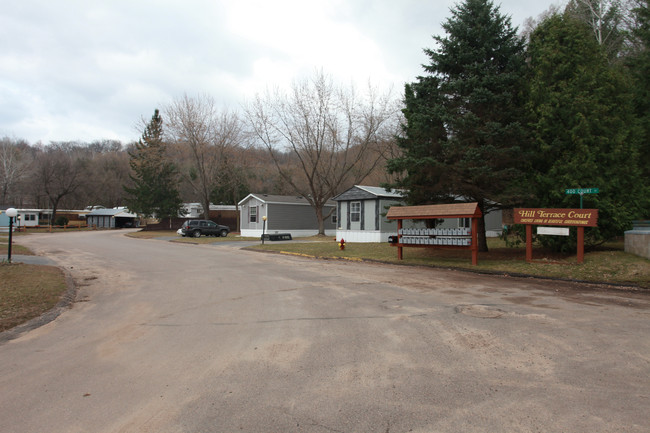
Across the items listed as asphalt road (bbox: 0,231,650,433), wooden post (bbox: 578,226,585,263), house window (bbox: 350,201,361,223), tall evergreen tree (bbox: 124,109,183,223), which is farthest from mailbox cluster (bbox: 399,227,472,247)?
tall evergreen tree (bbox: 124,109,183,223)

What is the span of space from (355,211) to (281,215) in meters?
10.2

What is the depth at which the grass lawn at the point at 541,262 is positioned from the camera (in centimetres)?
1153

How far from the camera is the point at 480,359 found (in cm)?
491

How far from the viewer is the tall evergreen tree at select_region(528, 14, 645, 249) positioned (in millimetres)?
13773

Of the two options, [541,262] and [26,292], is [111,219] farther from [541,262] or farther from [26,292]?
[541,262]

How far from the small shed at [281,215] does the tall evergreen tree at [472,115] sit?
20.0m

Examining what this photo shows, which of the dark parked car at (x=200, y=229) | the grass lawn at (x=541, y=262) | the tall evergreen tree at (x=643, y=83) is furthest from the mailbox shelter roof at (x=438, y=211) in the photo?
the dark parked car at (x=200, y=229)

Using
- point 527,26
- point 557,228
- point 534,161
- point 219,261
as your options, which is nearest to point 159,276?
point 219,261

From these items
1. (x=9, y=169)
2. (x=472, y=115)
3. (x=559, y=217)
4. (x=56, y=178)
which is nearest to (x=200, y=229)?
(x=472, y=115)

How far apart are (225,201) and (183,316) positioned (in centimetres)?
5598

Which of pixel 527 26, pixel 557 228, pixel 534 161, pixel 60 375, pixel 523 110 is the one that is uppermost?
pixel 527 26

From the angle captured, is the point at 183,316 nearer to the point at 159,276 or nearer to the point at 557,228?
the point at 159,276

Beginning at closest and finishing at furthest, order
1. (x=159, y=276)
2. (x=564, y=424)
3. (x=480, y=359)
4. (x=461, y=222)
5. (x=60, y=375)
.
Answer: (x=564, y=424)
(x=60, y=375)
(x=480, y=359)
(x=159, y=276)
(x=461, y=222)

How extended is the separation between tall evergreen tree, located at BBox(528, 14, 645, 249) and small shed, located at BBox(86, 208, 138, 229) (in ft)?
193
